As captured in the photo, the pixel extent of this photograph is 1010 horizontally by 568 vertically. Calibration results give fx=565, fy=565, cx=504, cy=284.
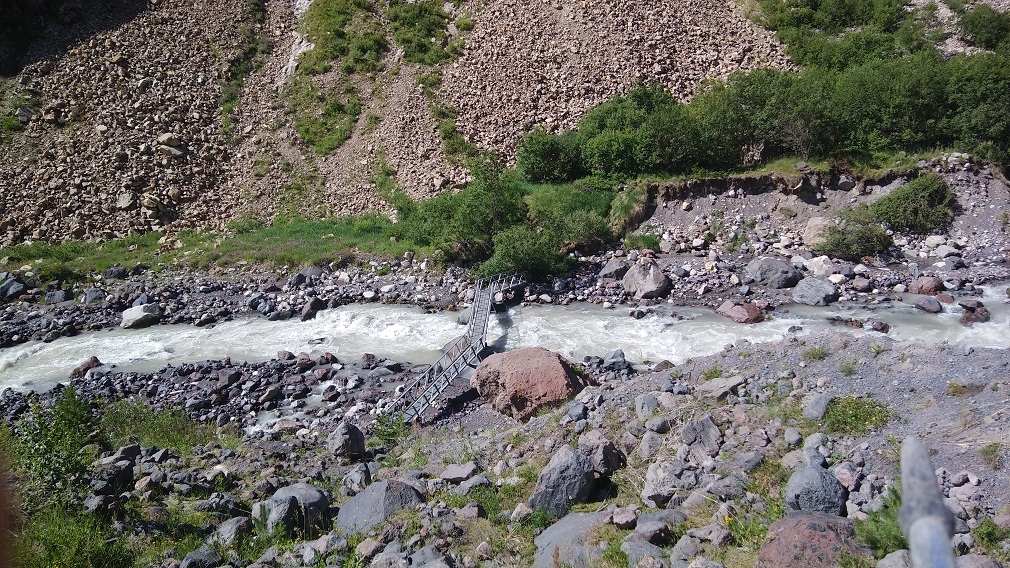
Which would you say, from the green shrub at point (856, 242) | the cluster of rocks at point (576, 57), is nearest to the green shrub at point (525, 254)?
the green shrub at point (856, 242)

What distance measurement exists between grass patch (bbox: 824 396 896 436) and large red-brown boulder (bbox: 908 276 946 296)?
983cm

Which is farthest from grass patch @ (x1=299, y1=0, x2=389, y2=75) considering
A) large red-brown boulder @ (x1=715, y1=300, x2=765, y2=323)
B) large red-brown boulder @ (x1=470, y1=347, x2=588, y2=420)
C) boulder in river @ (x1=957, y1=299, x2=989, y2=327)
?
boulder in river @ (x1=957, y1=299, x2=989, y2=327)

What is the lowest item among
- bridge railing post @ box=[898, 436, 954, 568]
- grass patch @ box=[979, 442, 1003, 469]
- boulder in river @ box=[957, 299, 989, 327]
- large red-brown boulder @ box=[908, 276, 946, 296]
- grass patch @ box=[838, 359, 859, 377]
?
boulder in river @ box=[957, 299, 989, 327]

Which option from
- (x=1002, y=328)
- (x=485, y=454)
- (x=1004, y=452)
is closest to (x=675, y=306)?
(x=1002, y=328)

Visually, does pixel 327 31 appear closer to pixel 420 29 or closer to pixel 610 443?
pixel 420 29

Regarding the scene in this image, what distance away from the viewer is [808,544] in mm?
5504

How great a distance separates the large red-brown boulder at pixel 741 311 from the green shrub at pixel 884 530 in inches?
393

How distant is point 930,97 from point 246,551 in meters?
25.9

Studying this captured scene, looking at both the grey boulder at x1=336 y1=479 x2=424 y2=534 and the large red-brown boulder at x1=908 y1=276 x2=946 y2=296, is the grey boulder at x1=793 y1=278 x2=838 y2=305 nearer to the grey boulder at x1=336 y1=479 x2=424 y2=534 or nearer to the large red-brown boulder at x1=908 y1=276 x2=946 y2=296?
the large red-brown boulder at x1=908 y1=276 x2=946 y2=296

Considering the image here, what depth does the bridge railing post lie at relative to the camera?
61.2 inches

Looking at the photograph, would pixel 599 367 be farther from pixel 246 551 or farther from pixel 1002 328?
pixel 1002 328

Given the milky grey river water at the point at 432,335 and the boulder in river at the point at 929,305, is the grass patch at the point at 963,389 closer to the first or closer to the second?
the milky grey river water at the point at 432,335

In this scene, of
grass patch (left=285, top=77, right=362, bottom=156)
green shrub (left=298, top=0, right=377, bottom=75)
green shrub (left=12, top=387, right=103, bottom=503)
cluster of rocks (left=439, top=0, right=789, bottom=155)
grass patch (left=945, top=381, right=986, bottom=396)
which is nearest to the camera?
grass patch (left=945, top=381, right=986, bottom=396)

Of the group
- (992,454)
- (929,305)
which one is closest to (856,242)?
(929,305)
